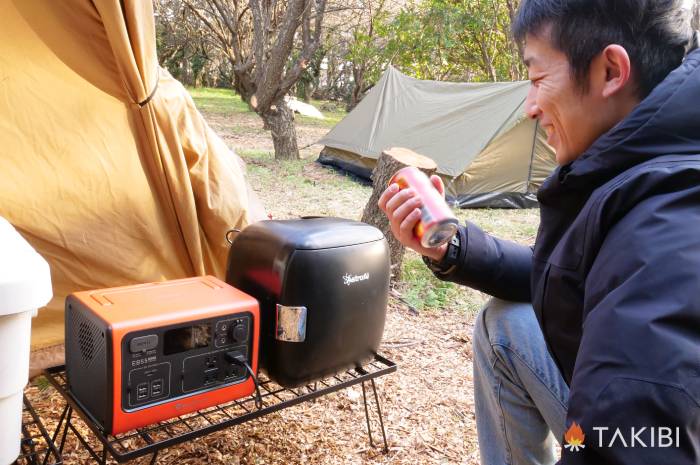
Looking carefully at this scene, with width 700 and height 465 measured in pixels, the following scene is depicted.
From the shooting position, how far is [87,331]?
138 centimetres

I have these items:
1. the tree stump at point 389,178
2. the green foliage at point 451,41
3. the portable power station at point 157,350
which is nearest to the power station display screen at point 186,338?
the portable power station at point 157,350

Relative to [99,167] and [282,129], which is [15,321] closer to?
[99,167]

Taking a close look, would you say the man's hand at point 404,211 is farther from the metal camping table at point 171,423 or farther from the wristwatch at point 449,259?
the metal camping table at point 171,423

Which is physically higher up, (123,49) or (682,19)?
(682,19)

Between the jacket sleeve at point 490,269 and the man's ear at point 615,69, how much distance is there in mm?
557

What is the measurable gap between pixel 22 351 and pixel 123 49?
1046mm

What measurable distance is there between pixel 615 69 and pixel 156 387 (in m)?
1.18

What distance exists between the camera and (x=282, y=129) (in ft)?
23.7

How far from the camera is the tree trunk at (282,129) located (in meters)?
7.02

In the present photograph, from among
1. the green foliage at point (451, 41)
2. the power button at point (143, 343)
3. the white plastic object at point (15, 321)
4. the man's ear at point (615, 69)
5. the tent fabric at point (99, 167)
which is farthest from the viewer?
the green foliage at point (451, 41)

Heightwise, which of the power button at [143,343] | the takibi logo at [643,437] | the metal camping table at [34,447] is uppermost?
the takibi logo at [643,437]

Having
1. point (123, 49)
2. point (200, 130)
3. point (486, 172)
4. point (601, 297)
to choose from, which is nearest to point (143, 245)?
point (200, 130)

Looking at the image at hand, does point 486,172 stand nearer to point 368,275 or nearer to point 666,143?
point 368,275

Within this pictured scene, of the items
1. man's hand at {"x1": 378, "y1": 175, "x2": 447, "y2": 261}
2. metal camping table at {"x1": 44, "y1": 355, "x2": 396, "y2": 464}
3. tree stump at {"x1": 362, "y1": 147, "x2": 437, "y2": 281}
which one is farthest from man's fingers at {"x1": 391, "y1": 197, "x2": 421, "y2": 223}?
tree stump at {"x1": 362, "y1": 147, "x2": 437, "y2": 281}
